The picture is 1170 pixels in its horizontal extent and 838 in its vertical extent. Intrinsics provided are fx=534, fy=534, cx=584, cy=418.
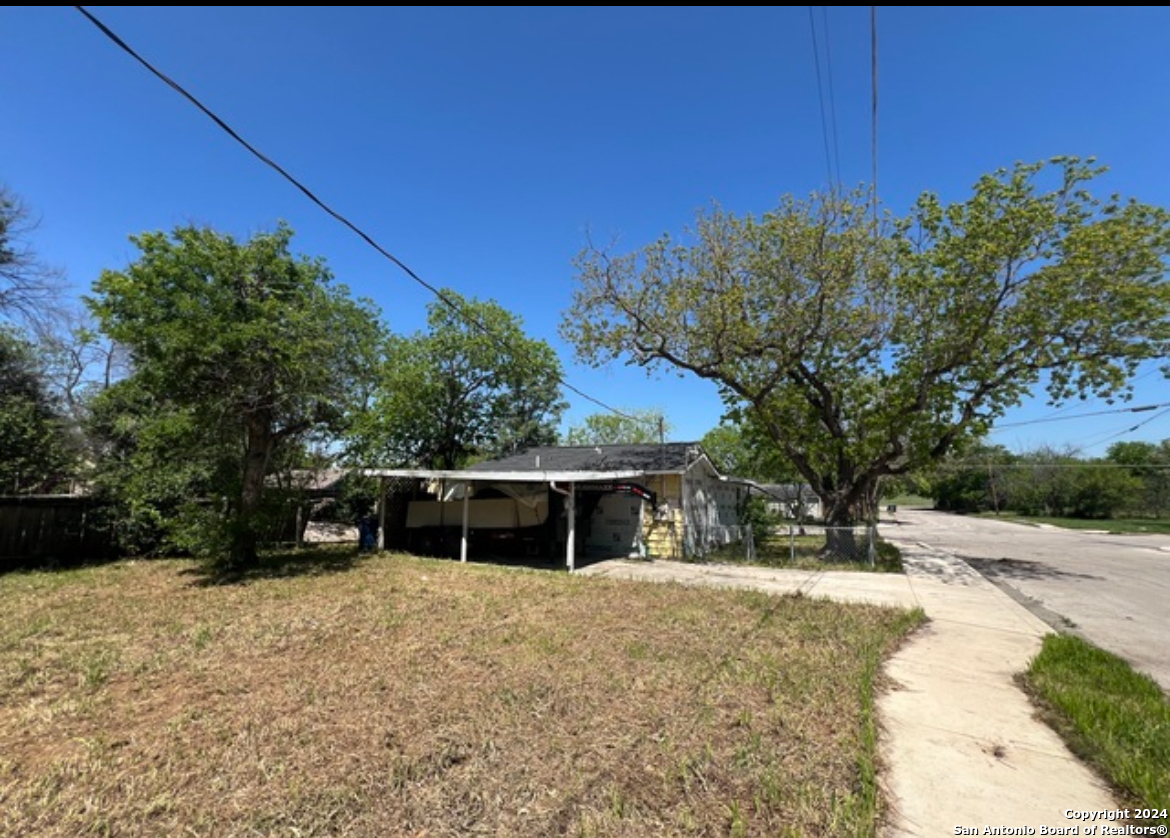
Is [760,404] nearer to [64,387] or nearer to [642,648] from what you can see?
[642,648]

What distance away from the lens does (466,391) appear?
84.3 feet

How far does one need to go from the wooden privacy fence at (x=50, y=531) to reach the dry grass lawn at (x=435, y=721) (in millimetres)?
5775

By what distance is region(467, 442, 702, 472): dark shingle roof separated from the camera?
16.0m

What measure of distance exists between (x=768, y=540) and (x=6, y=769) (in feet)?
69.5

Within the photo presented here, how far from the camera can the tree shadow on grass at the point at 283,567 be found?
10.3 meters

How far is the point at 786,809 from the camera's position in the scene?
3010 millimetres

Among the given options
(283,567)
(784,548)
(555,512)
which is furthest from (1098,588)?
(283,567)

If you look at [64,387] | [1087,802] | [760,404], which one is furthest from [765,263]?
[64,387]

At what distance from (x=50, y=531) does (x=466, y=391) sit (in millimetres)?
15507

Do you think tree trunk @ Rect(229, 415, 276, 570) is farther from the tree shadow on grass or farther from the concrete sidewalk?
the concrete sidewalk

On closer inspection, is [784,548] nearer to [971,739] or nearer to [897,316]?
[897,316]

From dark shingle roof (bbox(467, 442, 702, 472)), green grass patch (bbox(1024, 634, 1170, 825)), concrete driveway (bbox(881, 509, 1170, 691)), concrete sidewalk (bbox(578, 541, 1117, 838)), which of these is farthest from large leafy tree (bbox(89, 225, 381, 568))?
concrete driveway (bbox(881, 509, 1170, 691))

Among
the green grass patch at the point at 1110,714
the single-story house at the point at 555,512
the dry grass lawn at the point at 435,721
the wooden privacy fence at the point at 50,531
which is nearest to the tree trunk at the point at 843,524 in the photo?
the single-story house at the point at 555,512

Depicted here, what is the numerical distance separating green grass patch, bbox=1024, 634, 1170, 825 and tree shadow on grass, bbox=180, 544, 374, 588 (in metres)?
11.2
